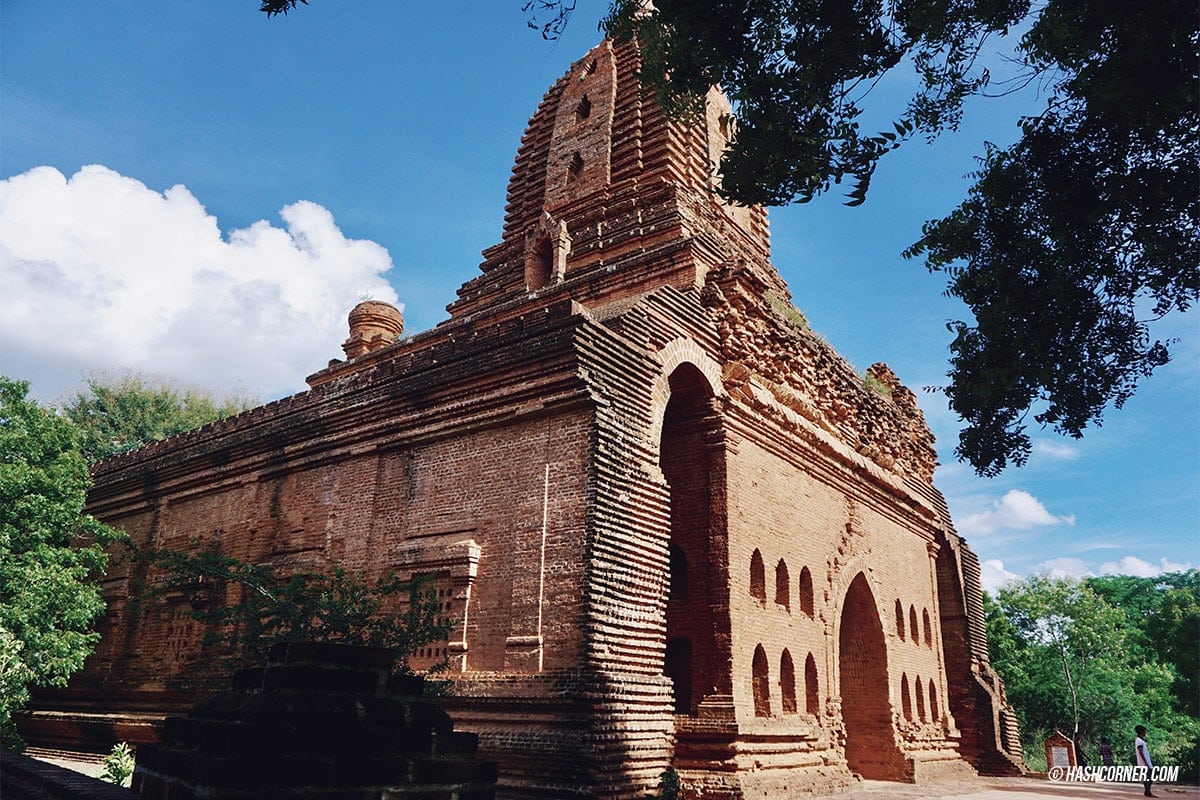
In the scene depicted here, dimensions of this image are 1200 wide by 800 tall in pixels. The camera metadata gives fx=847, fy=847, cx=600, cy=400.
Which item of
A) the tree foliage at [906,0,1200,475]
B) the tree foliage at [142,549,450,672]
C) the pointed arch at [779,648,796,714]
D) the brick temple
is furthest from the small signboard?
the tree foliage at [142,549,450,672]

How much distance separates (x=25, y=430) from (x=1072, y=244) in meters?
12.8

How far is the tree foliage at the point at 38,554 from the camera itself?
34.9 ft

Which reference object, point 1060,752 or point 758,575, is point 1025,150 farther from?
point 1060,752

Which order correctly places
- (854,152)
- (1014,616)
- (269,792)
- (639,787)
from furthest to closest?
(1014,616), (639,787), (854,152), (269,792)

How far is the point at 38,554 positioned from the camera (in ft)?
36.8

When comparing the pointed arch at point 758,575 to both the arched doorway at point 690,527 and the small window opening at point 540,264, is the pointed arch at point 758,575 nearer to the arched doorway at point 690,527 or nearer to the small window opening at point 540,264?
the arched doorway at point 690,527

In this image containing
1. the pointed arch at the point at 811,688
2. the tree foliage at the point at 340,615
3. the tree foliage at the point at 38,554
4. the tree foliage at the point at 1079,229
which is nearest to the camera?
the tree foliage at the point at 1079,229

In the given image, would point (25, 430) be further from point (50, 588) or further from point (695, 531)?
point (695, 531)

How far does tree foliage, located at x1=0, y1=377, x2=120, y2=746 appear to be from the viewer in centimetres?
1064

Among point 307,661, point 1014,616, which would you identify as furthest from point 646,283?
point 1014,616

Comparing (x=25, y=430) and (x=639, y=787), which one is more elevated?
(x=25, y=430)

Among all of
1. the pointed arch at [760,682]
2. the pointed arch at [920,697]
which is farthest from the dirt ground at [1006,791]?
the pointed arch at [760,682]

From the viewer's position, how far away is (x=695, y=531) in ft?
34.7

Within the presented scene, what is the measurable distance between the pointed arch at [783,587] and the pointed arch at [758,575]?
486 mm
